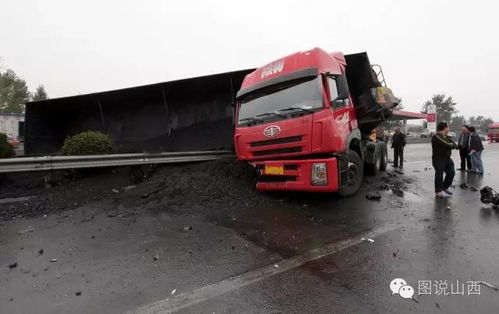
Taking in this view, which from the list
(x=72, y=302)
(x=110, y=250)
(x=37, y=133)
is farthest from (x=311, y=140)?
(x=37, y=133)

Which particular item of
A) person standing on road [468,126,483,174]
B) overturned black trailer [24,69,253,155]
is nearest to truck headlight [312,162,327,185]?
overturned black trailer [24,69,253,155]

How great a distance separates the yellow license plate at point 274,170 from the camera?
5658 millimetres

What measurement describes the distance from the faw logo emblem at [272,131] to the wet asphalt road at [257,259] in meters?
1.39

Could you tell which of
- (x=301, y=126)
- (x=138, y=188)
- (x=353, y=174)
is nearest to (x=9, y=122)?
(x=138, y=188)

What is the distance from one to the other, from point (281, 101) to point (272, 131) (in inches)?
26.1

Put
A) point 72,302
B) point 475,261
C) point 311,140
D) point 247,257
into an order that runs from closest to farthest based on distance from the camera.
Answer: point 72,302 < point 475,261 < point 247,257 < point 311,140

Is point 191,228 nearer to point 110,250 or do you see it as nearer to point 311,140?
point 110,250

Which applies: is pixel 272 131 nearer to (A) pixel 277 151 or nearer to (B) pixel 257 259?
(A) pixel 277 151

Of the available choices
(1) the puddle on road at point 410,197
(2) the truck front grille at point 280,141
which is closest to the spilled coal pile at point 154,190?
(1) the puddle on road at point 410,197

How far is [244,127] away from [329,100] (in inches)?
66.8

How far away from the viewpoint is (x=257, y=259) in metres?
3.59

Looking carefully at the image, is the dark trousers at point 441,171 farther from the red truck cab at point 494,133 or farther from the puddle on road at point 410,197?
the red truck cab at point 494,133

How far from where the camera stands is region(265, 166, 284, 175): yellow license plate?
18.6 ft

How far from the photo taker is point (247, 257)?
365 cm
